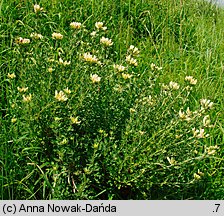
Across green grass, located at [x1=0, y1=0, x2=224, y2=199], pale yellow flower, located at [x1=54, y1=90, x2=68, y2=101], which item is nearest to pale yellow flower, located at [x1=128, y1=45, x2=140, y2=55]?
green grass, located at [x1=0, y1=0, x2=224, y2=199]

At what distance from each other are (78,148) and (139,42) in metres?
1.78

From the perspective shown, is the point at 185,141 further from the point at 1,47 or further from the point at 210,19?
the point at 210,19

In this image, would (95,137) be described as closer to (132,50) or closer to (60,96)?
(60,96)

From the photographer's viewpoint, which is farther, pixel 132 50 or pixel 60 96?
pixel 132 50

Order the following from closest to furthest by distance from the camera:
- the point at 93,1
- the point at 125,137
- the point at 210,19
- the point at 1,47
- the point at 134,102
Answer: the point at 125,137, the point at 134,102, the point at 1,47, the point at 93,1, the point at 210,19

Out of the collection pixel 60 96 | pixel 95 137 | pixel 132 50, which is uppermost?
pixel 132 50

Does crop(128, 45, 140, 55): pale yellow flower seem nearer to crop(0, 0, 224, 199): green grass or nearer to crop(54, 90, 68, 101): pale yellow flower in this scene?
crop(0, 0, 224, 199): green grass

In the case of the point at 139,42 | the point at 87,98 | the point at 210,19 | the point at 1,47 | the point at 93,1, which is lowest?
the point at 87,98

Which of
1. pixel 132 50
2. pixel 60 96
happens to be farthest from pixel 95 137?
pixel 132 50

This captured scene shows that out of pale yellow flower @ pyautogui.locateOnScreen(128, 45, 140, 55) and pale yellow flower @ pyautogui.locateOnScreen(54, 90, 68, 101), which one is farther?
pale yellow flower @ pyautogui.locateOnScreen(128, 45, 140, 55)

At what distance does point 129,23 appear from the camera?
384 centimetres

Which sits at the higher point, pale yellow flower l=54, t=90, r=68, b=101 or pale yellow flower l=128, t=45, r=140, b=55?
pale yellow flower l=128, t=45, r=140, b=55

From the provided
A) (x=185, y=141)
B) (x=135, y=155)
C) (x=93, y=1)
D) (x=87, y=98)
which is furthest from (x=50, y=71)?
(x=93, y=1)

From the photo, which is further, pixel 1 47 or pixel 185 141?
pixel 1 47
